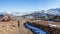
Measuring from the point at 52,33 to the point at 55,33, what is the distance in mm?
558

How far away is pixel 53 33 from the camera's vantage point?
75.7ft

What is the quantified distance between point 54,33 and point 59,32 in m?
0.76

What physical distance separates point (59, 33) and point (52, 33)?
4.75ft

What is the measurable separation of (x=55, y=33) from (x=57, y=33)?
0.37 metres

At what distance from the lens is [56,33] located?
22.8 m

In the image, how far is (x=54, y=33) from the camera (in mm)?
22953

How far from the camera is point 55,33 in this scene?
22.9 meters

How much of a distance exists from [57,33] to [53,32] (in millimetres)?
946

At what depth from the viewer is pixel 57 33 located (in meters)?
22.7

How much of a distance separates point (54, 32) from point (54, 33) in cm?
45

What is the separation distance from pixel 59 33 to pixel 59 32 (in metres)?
0.50

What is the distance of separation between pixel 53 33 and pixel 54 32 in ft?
1.27

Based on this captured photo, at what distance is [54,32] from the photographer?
23.4 m
